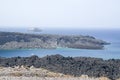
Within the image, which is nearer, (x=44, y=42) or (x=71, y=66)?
(x=71, y=66)

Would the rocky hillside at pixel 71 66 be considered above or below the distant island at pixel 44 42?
above

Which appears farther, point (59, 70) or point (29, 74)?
point (59, 70)

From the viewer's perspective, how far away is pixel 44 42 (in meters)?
102

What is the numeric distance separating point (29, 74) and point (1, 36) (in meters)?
75.8

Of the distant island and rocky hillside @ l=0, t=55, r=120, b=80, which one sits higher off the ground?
rocky hillside @ l=0, t=55, r=120, b=80

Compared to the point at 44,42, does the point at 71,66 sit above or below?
above

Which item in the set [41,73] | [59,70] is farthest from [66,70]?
[41,73]

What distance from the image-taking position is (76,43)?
335ft

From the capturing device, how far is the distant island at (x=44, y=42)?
95.4 metres

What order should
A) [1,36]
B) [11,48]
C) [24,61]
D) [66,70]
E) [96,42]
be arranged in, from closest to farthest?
[66,70]
[24,61]
[11,48]
[1,36]
[96,42]

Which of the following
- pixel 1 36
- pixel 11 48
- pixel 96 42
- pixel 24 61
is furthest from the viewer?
pixel 96 42

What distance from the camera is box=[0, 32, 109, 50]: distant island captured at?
313 ft

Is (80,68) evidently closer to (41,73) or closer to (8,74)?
(41,73)

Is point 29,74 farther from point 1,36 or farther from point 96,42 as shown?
point 96,42
